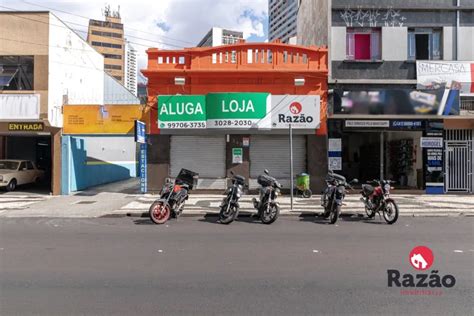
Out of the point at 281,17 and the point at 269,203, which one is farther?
the point at 281,17

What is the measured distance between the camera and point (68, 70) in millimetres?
19125

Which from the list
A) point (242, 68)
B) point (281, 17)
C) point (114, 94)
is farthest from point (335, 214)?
point (281, 17)

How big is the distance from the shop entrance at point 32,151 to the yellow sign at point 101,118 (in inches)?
218

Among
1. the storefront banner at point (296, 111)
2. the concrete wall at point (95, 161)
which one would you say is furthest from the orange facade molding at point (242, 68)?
the concrete wall at point (95, 161)

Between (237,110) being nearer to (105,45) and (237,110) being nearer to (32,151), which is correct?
(32,151)

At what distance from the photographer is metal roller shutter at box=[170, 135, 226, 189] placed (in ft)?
56.8

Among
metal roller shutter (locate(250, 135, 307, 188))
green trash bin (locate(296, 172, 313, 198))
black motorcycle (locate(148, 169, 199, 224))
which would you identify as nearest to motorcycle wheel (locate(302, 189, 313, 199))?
green trash bin (locate(296, 172, 313, 198))

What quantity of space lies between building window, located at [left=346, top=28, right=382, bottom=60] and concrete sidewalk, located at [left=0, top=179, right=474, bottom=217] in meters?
6.10

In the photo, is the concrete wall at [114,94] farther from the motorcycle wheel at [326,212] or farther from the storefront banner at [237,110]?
the motorcycle wheel at [326,212]

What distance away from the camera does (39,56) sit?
668 inches

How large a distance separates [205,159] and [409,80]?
9.34m

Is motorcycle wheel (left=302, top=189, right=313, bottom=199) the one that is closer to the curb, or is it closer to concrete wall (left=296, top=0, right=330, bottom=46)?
the curb

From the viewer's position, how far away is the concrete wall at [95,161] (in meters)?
18.0

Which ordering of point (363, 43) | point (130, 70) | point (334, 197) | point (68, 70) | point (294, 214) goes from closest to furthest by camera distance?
point (334, 197)
point (294, 214)
point (363, 43)
point (68, 70)
point (130, 70)
